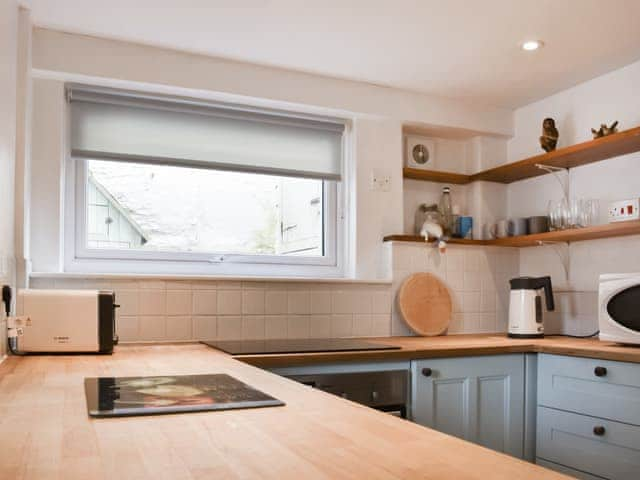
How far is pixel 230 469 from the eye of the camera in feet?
2.53

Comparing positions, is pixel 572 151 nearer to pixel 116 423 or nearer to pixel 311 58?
pixel 311 58

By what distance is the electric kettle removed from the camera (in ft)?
9.73

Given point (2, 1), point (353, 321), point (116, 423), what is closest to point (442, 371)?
point (353, 321)

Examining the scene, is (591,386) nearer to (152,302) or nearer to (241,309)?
(241,309)

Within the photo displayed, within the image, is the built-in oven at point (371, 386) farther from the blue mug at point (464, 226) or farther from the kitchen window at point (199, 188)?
the blue mug at point (464, 226)

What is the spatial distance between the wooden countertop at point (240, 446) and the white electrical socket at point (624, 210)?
1.94 metres

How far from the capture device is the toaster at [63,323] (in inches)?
84.0

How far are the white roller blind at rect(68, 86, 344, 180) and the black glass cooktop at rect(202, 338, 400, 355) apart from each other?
881 millimetres

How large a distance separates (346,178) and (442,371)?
1.21m

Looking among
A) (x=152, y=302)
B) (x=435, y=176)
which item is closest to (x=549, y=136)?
(x=435, y=176)

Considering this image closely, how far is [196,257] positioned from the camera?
9.77ft

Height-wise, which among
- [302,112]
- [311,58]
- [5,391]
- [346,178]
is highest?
[311,58]

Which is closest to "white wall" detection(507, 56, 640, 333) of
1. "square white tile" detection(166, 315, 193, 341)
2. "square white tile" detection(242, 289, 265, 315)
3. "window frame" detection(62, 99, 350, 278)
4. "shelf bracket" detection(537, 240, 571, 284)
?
"shelf bracket" detection(537, 240, 571, 284)

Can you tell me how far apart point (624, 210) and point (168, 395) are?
2.21m
